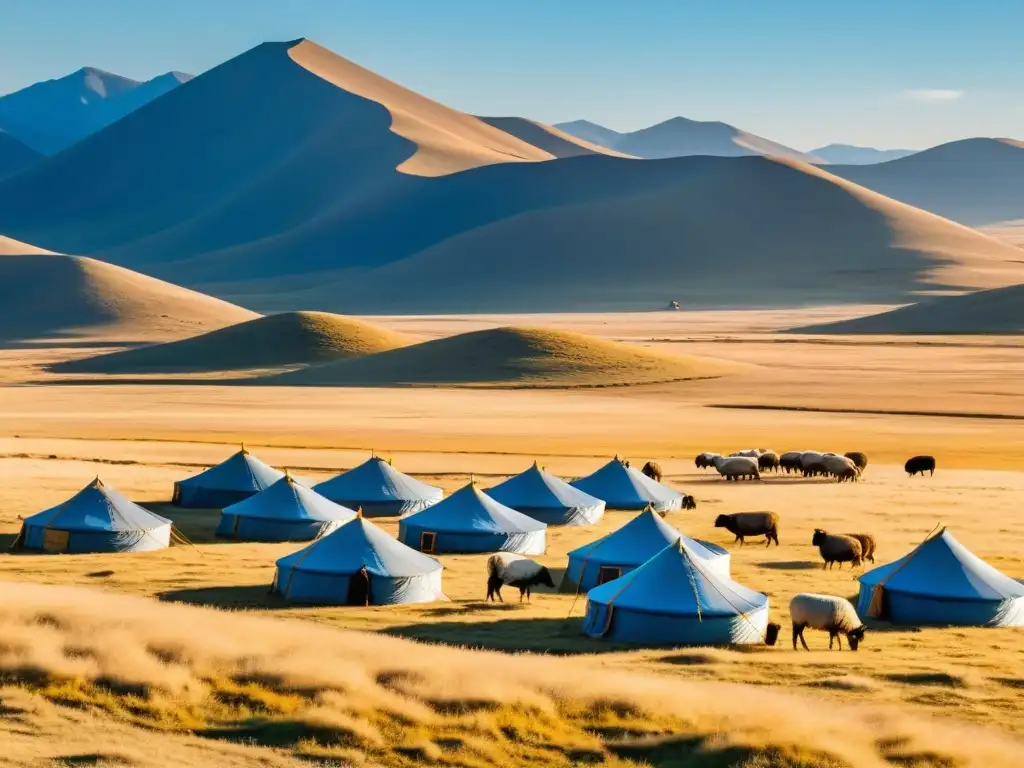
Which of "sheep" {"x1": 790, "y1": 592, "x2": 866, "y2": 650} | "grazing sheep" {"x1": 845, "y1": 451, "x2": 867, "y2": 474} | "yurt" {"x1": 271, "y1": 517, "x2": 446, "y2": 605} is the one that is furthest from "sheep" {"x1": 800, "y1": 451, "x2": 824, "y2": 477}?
"sheep" {"x1": 790, "y1": 592, "x2": 866, "y2": 650}

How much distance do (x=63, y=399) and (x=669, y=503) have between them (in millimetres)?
54670

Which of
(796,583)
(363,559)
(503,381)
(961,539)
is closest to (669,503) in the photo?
(961,539)

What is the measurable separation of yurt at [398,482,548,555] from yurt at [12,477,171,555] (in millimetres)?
6404

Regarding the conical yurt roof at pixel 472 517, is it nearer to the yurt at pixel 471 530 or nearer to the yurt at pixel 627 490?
the yurt at pixel 471 530

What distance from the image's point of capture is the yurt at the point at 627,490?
47.0 meters

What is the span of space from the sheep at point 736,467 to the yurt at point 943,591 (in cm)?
2204

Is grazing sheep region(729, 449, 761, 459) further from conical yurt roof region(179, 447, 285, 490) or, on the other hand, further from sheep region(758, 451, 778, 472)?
conical yurt roof region(179, 447, 285, 490)

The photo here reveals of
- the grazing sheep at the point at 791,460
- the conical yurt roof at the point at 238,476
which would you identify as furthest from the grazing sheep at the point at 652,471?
the conical yurt roof at the point at 238,476

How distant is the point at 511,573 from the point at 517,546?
7.19 metres

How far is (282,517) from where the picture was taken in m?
40.8

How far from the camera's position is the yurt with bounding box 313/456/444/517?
147ft

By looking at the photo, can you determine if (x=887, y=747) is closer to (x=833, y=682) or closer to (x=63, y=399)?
A: (x=833, y=682)

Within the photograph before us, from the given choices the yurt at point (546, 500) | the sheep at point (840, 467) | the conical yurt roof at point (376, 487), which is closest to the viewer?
the yurt at point (546, 500)

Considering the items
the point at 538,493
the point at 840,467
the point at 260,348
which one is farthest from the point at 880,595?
the point at 260,348
